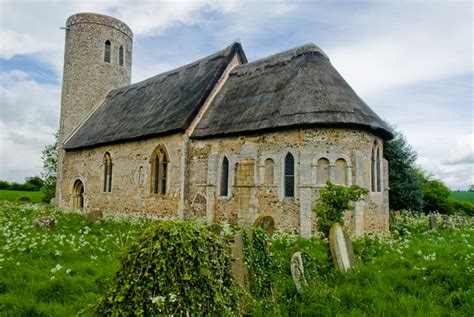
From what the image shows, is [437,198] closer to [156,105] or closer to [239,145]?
[239,145]

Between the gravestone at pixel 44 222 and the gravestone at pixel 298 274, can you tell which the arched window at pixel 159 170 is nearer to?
the gravestone at pixel 44 222

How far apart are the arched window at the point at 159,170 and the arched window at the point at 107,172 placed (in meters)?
3.99

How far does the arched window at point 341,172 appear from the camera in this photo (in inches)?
465

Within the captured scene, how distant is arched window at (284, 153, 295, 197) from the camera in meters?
12.2

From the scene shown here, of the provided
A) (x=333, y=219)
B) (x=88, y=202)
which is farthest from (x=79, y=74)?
(x=333, y=219)

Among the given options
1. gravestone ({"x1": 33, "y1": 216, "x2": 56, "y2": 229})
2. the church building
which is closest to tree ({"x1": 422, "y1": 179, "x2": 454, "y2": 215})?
the church building

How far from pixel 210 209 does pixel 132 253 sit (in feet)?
34.0

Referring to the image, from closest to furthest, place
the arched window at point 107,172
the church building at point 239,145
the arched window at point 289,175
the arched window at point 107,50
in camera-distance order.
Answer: the church building at point 239,145, the arched window at point 289,175, the arched window at point 107,172, the arched window at point 107,50

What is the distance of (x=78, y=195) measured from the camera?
71.4 ft

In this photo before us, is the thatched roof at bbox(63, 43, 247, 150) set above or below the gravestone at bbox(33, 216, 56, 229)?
above

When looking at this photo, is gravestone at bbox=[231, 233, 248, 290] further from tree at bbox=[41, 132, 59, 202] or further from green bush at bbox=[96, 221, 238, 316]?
tree at bbox=[41, 132, 59, 202]

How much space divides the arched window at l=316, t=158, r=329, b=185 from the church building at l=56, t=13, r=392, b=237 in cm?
3

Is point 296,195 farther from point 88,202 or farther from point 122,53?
point 122,53

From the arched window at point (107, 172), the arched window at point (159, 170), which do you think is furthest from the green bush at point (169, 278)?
the arched window at point (107, 172)
